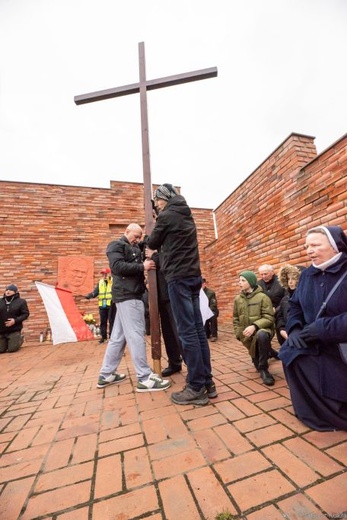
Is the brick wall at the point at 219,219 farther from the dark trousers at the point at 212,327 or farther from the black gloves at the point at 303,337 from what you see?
the black gloves at the point at 303,337

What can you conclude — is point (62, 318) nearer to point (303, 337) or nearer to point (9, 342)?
point (9, 342)

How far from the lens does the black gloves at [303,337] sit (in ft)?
5.54

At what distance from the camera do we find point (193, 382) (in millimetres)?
2139

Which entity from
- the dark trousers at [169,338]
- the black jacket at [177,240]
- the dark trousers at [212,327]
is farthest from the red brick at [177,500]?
the dark trousers at [212,327]

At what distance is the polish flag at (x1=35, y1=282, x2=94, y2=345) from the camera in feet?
18.2

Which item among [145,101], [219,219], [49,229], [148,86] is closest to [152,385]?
[145,101]

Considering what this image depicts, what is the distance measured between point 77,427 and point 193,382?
0.99 metres

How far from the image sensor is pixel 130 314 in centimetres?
255

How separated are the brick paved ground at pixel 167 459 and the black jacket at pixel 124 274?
1014 mm

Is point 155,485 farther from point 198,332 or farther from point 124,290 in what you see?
point 124,290

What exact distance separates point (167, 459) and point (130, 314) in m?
1.36

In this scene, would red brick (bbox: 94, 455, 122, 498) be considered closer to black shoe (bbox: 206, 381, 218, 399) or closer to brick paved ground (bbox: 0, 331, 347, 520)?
brick paved ground (bbox: 0, 331, 347, 520)

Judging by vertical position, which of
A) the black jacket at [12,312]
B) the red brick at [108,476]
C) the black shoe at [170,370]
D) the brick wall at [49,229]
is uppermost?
the brick wall at [49,229]

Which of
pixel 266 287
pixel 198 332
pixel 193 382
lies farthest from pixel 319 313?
pixel 266 287
